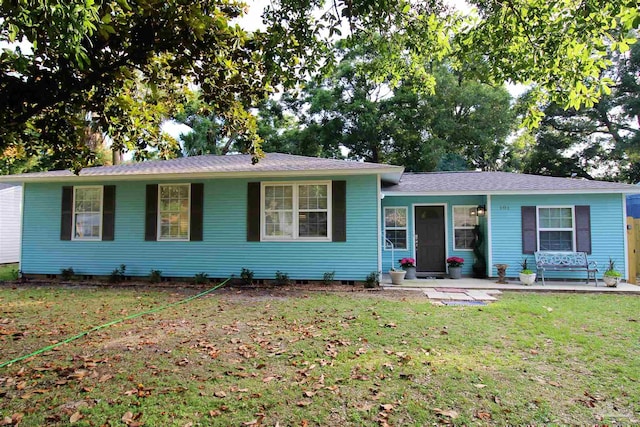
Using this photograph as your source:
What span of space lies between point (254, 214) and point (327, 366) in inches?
236

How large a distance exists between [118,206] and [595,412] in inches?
413

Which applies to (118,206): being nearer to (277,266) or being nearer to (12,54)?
(277,266)

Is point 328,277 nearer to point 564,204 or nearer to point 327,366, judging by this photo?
point 327,366

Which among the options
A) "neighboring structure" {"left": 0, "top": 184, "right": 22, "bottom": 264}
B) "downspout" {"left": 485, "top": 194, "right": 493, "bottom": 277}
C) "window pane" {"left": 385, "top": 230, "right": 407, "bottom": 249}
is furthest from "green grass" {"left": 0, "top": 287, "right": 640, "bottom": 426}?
"neighboring structure" {"left": 0, "top": 184, "right": 22, "bottom": 264}

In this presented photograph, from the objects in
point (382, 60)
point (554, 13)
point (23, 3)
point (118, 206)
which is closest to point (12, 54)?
point (23, 3)

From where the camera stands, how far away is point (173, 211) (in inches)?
386

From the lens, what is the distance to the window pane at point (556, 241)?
31.8 ft

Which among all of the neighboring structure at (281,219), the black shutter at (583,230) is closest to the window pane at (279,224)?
the neighboring structure at (281,219)

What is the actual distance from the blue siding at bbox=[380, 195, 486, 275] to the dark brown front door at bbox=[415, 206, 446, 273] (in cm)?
18

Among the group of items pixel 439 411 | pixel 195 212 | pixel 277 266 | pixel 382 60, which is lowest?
pixel 439 411

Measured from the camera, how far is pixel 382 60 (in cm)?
605

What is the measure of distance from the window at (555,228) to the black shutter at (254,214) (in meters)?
7.41

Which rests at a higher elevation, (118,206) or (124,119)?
(124,119)

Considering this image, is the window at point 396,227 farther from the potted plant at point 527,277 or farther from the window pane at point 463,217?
the potted plant at point 527,277
